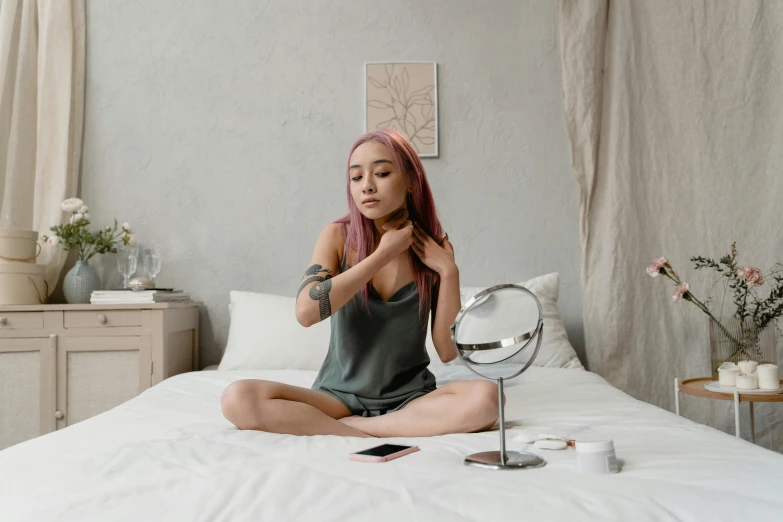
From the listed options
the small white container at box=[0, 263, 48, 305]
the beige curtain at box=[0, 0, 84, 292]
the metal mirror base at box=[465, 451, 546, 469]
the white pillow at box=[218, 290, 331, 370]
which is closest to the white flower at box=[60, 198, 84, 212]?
the beige curtain at box=[0, 0, 84, 292]

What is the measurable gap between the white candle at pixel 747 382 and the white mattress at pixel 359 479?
2.99 ft

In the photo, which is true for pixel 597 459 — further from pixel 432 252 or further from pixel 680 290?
pixel 680 290

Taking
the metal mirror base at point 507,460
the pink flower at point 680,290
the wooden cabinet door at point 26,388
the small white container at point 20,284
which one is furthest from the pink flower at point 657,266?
the small white container at point 20,284

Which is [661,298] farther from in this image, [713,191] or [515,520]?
[515,520]

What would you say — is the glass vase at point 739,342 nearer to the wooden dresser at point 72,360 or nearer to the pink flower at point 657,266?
the pink flower at point 657,266

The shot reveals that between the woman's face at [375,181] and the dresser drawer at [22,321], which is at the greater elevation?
the woman's face at [375,181]

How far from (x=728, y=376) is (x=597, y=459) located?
1.49m

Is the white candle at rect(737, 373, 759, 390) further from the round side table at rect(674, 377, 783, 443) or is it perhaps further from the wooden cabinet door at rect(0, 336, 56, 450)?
the wooden cabinet door at rect(0, 336, 56, 450)

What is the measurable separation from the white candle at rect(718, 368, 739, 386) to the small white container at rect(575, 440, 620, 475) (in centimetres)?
145

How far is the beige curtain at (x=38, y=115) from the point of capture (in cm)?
279

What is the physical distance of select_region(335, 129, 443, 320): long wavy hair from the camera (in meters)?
1.68

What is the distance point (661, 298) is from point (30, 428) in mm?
2415

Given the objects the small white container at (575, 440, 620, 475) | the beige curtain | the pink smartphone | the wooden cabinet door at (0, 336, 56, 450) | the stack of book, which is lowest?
the wooden cabinet door at (0, 336, 56, 450)

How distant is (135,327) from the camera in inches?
97.0
